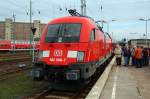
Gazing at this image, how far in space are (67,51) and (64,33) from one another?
3.32 feet

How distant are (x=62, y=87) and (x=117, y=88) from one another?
2254 mm

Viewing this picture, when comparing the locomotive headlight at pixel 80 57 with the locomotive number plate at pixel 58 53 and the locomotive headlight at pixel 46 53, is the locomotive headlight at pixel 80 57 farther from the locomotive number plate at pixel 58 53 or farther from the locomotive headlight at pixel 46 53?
the locomotive headlight at pixel 46 53

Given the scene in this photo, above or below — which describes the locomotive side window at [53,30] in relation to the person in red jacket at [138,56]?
above

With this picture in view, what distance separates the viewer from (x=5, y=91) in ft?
49.1

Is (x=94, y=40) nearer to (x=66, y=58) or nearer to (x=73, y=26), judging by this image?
(x=73, y=26)

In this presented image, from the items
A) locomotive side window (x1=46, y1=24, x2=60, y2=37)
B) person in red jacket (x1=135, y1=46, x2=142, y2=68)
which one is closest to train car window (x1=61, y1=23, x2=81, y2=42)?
locomotive side window (x1=46, y1=24, x2=60, y2=37)

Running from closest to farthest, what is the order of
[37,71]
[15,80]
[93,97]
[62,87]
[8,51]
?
[93,97] < [37,71] < [62,87] < [15,80] < [8,51]

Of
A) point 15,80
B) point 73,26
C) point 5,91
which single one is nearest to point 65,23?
point 73,26

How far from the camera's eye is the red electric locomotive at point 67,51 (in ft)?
44.7

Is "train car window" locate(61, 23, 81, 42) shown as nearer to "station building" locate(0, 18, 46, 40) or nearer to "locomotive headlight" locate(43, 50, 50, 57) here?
"locomotive headlight" locate(43, 50, 50, 57)

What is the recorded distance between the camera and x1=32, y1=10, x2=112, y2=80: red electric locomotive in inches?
536

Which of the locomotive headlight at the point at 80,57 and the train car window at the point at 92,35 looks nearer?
the locomotive headlight at the point at 80,57

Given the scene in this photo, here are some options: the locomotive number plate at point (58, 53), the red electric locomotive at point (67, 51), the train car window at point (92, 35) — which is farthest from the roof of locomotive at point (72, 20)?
the locomotive number plate at point (58, 53)

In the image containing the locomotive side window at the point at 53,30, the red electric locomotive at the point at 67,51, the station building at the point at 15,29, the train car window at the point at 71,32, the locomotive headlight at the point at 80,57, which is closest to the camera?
the red electric locomotive at the point at 67,51
